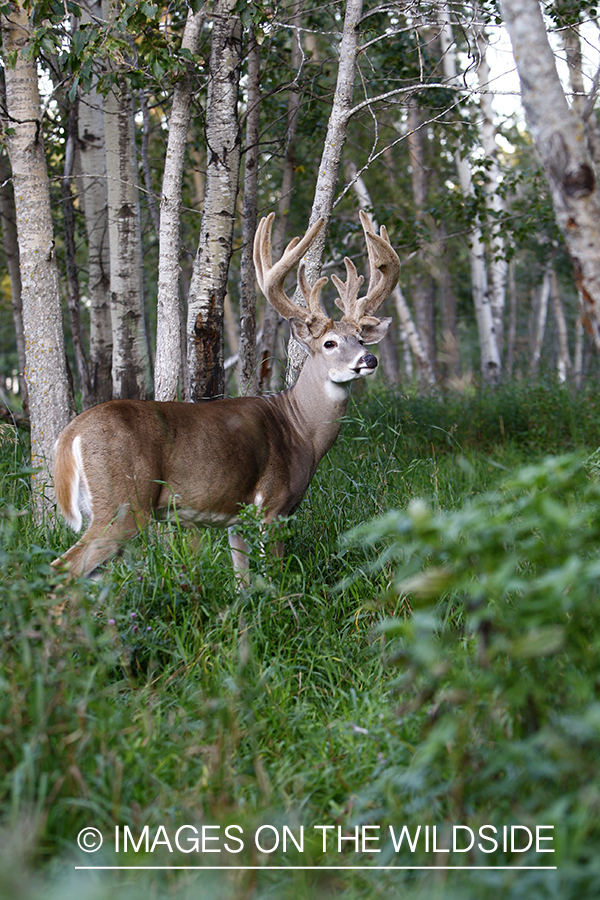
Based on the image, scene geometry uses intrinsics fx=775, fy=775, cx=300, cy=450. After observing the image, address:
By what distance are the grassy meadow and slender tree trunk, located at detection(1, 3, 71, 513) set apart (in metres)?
1.64

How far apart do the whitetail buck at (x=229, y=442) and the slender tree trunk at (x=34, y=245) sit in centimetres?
113

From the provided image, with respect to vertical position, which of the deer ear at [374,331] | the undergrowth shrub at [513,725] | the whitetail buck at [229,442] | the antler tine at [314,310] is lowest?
the undergrowth shrub at [513,725]

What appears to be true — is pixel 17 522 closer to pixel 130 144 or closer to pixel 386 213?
pixel 130 144

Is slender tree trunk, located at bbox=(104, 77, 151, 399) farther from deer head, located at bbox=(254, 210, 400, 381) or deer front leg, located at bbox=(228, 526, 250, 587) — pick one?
deer front leg, located at bbox=(228, 526, 250, 587)

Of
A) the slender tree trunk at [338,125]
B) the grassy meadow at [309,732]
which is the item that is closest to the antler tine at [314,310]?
the slender tree trunk at [338,125]

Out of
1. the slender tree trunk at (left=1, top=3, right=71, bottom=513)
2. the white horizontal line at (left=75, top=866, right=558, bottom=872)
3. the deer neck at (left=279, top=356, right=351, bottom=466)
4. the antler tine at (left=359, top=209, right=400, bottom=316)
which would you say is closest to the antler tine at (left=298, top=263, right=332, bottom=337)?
the deer neck at (left=279, top=356, right=351, bottom=466)

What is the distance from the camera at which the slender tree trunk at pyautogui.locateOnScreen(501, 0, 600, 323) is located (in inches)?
103

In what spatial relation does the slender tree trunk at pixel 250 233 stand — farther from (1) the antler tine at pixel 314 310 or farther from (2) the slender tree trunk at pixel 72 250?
(1) the antler tine at pixel 314 310

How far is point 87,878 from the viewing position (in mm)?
1939

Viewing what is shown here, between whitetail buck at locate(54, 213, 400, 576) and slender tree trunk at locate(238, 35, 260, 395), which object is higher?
slender tree trunk at locate(238, 35, 260, 395)

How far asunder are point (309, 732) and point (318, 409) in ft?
8.09

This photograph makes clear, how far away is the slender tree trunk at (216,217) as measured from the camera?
541 centimetres

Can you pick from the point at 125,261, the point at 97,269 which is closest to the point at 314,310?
the point at 125,261

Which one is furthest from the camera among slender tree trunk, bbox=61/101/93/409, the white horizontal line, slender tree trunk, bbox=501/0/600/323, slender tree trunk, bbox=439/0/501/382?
slender tree trunk, bbox=439/0/501/382
